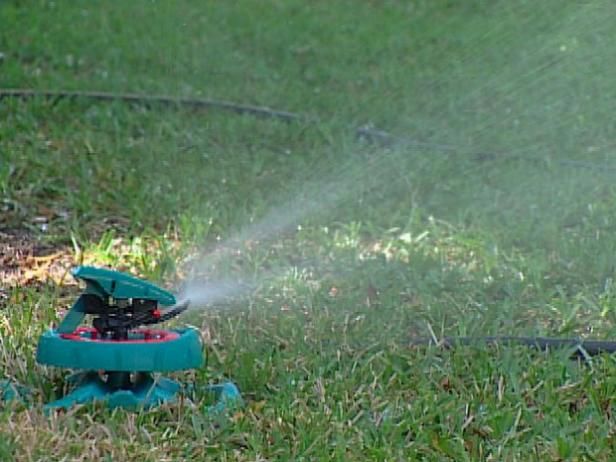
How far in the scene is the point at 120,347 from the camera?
2.59 m

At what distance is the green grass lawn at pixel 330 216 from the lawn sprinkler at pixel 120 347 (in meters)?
0.06

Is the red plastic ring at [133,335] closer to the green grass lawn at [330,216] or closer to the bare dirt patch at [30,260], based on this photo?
the green grass lawn at [330,216]

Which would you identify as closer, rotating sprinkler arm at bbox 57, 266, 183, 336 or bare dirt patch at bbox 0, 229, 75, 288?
rotating sprinkler arm at bbox 57, 266, 183, 336

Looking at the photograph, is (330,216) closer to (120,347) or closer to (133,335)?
(133,335)

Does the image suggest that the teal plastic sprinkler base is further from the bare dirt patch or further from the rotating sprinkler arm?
the bare dirt patch

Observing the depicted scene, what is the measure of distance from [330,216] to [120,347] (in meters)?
1.71

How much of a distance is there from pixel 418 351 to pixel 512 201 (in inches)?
58.3

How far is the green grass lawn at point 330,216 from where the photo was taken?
267cm

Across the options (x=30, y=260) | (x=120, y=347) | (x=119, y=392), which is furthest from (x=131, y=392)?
(x=30, y=260)

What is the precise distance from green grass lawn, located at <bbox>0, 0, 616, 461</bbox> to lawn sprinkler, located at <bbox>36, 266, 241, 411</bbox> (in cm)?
6

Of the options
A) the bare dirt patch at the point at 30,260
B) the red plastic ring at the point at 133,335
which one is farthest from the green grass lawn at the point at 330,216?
the red plastic ring at the point at 133,335

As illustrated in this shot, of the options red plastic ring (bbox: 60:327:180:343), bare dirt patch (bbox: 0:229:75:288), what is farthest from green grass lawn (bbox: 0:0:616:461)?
red plastic ring (bbox: 60:327:180:343)

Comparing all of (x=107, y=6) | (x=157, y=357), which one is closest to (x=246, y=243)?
(x=157, y=357)

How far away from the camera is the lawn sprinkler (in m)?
2.59
